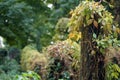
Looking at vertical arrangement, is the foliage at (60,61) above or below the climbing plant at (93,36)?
below

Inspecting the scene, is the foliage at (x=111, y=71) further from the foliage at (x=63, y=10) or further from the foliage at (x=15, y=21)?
the foliage at (x=63, y=10)

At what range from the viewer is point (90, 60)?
390 cm

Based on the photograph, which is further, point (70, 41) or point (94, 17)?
point (70, 41)

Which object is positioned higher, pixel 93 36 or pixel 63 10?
pixel 93 36

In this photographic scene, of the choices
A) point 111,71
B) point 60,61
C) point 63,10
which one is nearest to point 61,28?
point 60,61

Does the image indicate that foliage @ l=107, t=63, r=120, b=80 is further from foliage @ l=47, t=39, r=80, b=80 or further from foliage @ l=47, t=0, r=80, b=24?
foliage @ l=47, t=0, r=80, b=24

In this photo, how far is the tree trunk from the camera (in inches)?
153

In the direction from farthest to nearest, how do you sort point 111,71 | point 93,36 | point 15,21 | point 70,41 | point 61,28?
1. point 15,21
2. point 61,28
3. point 70,41
4. point 111,71
5. point 93,36

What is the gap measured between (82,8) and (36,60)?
5.08 m

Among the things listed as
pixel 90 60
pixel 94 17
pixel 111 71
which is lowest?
pixel 111 71

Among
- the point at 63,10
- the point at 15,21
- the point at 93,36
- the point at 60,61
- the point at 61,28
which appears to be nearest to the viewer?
the point at 93,36

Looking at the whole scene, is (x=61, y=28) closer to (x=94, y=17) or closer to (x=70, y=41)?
(x=70, y=41)

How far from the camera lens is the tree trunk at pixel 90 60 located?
3.89 m

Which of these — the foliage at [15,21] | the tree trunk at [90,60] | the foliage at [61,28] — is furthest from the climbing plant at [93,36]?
the foliage at [15,21]
